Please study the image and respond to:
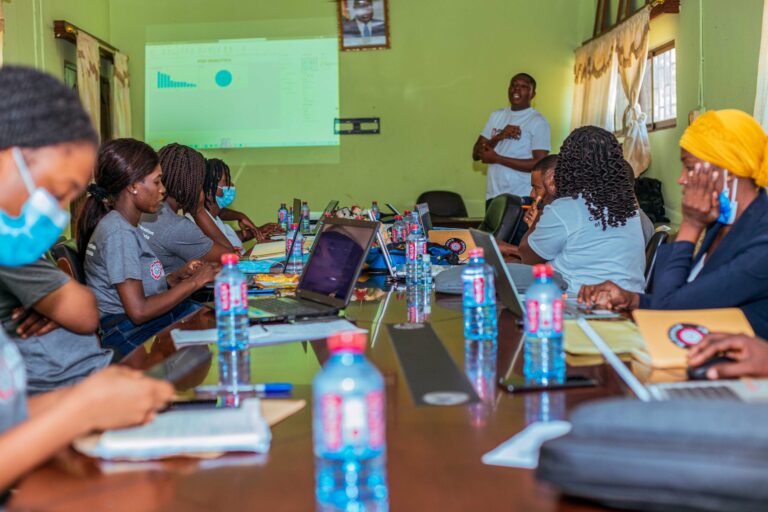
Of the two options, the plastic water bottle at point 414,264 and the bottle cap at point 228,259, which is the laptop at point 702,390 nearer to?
the bottle cap at point 228,259

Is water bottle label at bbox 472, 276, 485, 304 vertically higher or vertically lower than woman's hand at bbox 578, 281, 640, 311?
higher

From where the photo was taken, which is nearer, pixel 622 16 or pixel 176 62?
pixel 622 16

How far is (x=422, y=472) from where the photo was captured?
104cm

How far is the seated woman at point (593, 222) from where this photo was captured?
2.77 metres

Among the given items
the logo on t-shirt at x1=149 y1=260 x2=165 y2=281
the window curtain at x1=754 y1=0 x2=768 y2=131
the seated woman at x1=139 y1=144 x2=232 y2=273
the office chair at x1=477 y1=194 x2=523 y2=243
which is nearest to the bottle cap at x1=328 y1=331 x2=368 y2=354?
the logo on t-shirt at x1=149 y1=260 x2=165 y2=281

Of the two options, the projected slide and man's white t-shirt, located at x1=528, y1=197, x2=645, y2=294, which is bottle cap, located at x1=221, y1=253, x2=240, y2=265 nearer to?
man's white t-shirt, located at x1=528, y1=197, x2=645, y2=294

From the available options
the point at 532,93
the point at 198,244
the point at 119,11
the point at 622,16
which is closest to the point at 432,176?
the point at 532,93

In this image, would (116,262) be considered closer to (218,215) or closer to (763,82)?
(218,215)

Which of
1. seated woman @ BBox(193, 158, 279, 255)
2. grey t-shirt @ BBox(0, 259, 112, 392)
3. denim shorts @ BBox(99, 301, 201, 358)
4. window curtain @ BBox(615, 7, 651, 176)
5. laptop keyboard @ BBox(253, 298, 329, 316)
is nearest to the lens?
grey t-shirt @ BBox(0, 259, 112, 392)

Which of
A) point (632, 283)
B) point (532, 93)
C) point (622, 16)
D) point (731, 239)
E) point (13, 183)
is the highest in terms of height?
point (622, 16)

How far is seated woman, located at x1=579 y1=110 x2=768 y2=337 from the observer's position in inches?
75.7

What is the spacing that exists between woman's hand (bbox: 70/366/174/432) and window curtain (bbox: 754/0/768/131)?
13.0 ft

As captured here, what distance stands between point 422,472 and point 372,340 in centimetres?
86

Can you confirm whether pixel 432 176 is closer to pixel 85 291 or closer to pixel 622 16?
pixel 622 16
